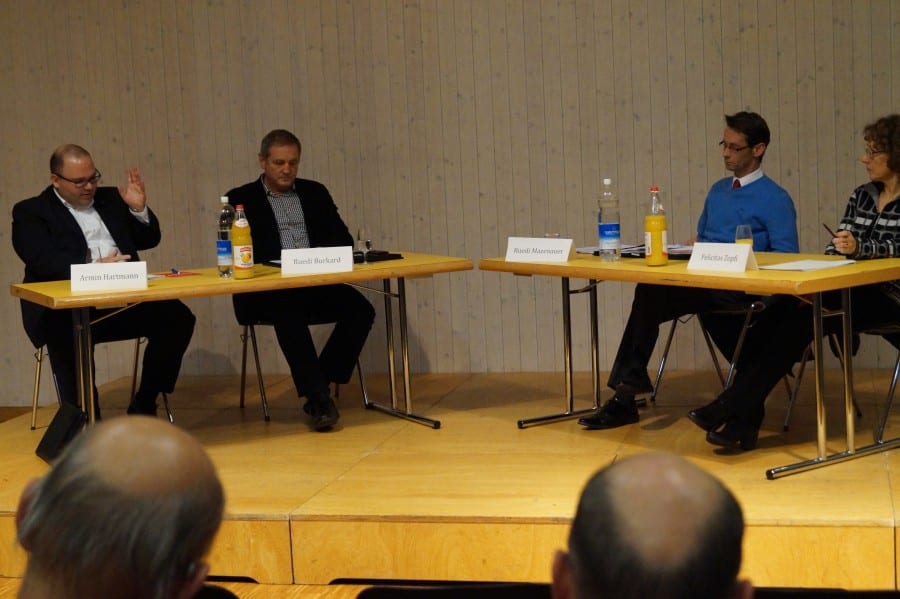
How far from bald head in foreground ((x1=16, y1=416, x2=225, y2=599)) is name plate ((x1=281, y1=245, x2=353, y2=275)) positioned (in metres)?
2.93

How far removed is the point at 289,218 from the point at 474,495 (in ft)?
6.17

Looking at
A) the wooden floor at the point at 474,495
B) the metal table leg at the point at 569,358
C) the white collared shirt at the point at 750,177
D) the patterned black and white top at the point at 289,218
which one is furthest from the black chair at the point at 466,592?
the patterned black and white top at the point at 289,218

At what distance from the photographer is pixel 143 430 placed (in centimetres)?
102

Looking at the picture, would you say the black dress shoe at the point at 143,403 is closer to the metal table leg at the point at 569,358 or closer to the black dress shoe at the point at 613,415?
the metal table leg at the point at 569,358

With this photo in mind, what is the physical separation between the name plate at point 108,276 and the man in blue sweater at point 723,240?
168 cm

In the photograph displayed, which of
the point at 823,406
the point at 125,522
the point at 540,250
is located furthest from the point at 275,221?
the point at 125,522

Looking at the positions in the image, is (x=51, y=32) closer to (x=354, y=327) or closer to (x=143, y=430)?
(x=354, y=327)

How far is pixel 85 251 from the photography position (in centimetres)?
427

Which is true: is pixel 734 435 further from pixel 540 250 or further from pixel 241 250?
pixel 241 250

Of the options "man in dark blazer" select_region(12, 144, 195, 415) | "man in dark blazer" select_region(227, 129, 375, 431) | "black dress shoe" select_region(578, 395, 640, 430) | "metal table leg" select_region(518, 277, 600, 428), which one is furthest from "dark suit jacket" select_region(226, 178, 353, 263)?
"black dress shoe" select_region(578, 395, 640, 430)

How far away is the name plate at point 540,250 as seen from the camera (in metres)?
3.94

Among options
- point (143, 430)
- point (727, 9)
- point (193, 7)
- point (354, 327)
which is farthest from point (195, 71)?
point (143, 430)

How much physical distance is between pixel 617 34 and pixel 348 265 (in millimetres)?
2074

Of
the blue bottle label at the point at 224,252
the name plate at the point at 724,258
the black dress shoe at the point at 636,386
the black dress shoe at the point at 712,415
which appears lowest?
the black dress shoe at the point at 712,415
